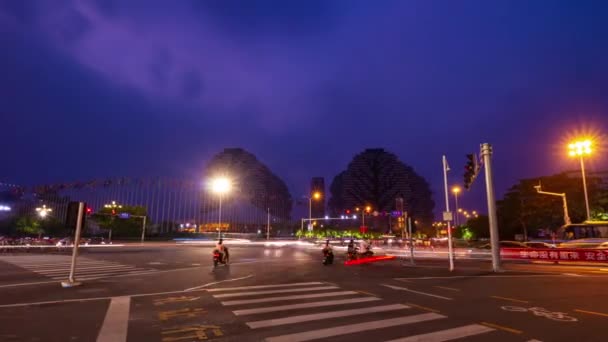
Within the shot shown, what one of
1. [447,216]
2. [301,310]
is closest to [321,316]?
[301,310]

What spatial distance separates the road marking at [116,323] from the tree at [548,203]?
5798 centimetres

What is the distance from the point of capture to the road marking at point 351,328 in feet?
21.2

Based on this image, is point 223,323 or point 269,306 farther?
point 269,306

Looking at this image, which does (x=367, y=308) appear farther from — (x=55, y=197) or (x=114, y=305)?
(x=55, y=197)

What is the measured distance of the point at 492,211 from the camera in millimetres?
19656

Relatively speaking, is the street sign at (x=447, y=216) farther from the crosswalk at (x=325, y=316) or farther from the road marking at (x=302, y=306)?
the road marking at (x=302, y=306)

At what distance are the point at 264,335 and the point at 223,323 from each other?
1.37m

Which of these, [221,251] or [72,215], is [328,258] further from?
[72,215]

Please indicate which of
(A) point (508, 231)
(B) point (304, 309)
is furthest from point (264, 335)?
(A) point (508, 231)

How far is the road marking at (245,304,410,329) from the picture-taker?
24.5 feet

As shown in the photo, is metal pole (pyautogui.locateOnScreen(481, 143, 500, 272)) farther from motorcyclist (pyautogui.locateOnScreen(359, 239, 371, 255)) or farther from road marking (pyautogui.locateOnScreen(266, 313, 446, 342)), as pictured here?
road marking (pyautogui.locateOnScreen(266, 313, 446, 342))

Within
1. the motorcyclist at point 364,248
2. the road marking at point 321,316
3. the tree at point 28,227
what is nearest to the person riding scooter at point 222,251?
the motorcyclist at point 364,248

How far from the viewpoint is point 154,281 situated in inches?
564

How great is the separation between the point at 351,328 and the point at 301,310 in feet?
6.58
